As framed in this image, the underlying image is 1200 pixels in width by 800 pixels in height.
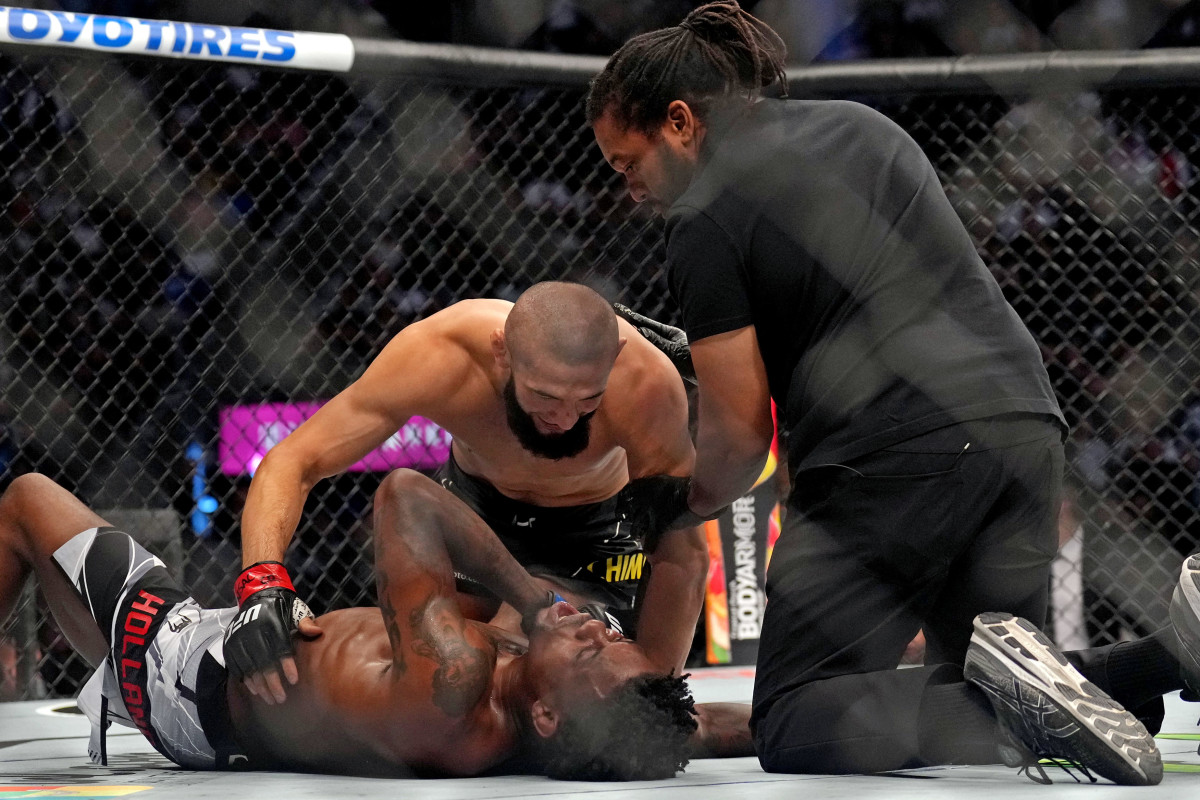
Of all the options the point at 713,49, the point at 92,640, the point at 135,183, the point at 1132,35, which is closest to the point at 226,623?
the point at 92,640

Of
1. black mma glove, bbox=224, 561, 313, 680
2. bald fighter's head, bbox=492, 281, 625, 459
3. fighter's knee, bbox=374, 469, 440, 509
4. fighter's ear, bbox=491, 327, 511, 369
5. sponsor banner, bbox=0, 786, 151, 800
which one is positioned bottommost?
sponsor banner, bbox=0, 786, 151, 800

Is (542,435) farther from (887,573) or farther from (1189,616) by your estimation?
(1189,616)

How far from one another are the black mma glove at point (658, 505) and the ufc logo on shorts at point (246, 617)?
55 centimetres

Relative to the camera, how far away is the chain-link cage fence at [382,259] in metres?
3.57

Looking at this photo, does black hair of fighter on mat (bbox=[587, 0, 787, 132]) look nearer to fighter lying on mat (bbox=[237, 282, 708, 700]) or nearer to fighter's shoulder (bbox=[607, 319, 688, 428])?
fighter lying on mat (bbox=[237, 282, 708, 700])

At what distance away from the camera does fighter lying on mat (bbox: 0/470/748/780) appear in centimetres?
Answer: 147

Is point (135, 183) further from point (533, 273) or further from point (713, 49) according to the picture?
point (713, 49)

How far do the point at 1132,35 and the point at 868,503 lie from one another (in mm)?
2529

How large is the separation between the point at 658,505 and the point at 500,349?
0.37 meters

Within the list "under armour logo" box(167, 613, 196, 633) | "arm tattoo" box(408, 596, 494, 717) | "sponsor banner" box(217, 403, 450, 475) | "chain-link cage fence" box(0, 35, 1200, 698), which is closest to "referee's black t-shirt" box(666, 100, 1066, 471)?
"arm tattoo" box(408, 596, 494, 717)

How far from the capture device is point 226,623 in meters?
1.69

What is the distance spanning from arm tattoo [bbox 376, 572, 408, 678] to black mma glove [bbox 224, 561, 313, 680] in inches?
5.2

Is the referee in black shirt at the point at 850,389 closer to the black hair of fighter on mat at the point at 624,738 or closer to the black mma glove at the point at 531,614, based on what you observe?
the black hair of fighter on mat at the point at 624,738

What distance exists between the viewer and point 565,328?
1.72 metres
